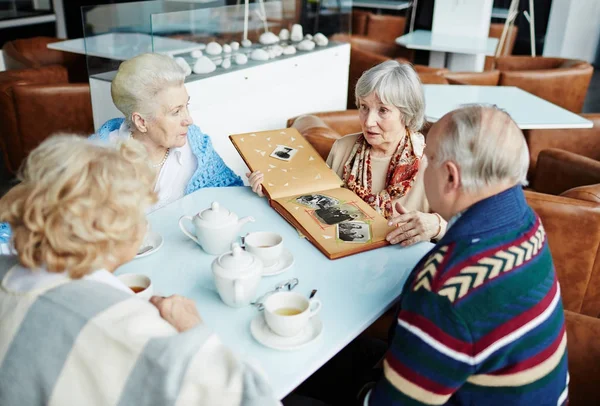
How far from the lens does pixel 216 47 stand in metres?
3.32

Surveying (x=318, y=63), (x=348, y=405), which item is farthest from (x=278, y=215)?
(x=318, y=63)

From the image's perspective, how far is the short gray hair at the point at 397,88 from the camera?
2.00 m

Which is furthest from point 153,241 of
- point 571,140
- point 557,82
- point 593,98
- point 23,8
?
point 593,98

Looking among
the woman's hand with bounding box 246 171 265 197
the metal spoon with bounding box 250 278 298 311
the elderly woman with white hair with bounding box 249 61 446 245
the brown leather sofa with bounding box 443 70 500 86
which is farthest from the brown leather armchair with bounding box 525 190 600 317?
the brown leather sofa with bounding box 443 70 500 86

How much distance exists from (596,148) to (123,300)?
3.31 metres

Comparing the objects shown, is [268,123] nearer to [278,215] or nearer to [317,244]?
[278,215]

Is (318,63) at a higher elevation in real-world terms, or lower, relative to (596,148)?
higher

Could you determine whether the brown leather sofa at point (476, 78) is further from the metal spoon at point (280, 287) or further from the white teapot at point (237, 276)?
the white teapot at point (237, 276)

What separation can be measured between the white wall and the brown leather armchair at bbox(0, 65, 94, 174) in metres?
6.62

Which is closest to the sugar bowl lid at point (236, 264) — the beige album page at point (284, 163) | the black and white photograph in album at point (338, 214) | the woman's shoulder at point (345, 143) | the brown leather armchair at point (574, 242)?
the black and white photograph in album at point (338, 214)

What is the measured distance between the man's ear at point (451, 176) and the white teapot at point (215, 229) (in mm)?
621

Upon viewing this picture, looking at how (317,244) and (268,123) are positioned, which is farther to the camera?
(268,123)

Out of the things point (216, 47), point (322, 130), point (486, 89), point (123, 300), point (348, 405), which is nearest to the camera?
point (123, 300)

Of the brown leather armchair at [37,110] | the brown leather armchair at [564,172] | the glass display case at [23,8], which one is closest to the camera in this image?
the brown leather armchair at [564,172]
